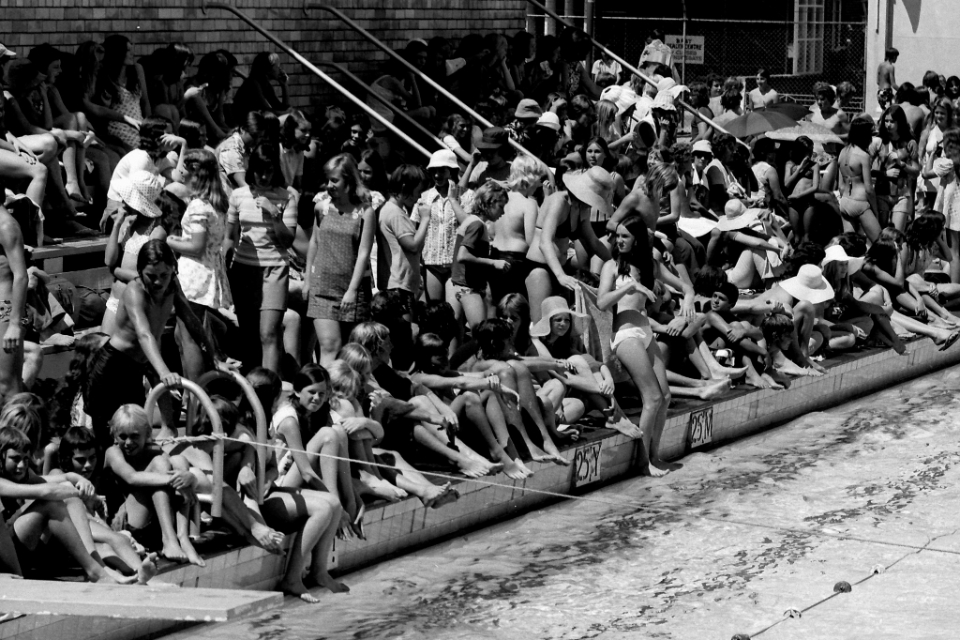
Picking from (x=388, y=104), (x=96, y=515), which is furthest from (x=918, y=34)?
(x=96, y=515)

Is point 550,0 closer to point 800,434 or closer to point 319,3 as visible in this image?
point 319,3

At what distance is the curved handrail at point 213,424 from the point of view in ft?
26.1

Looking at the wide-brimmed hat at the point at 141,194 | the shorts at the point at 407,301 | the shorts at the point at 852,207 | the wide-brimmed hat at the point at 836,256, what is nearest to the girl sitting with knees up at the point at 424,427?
the shorts at the point at 407,301

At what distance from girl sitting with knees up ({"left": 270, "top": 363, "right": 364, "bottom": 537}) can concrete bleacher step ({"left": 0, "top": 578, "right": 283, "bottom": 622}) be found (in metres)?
2.65

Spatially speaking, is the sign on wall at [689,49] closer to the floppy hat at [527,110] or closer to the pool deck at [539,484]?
the pool deck at [539,484]

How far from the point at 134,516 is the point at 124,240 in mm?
2209

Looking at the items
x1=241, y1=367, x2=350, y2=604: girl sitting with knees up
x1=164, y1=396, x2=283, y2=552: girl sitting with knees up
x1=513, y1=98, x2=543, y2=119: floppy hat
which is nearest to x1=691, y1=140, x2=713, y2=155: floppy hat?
x1=513, y1=98, x2=543, y2=119: floppy hat

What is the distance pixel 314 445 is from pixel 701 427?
4.08 meters

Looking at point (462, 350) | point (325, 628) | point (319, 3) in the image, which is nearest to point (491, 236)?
point (462, 350)

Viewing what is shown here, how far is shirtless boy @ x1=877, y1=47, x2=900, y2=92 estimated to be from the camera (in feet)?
78.5

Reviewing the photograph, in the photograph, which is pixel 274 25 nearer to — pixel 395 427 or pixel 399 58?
pixel 399 58

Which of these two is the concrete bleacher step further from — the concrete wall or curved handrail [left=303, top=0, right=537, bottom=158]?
the concrete wall

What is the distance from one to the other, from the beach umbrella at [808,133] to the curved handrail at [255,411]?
10.3 metres

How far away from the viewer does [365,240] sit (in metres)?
9.98
